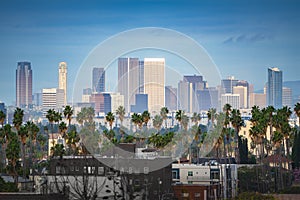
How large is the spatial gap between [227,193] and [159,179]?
6.49 meters

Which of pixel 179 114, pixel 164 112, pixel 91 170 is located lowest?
pixel 91 170

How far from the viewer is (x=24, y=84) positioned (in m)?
193

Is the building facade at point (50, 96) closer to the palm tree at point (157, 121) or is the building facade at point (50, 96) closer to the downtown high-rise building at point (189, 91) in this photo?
the palm tree at point (157, 121)

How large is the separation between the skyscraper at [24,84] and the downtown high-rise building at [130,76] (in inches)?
5889

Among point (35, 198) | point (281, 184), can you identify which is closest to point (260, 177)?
point (281, 184)

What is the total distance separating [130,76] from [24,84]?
515ft

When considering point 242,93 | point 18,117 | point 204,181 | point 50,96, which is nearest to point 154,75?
point 204,181

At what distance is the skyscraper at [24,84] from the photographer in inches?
7579

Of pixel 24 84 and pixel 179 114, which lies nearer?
pixel 179 114

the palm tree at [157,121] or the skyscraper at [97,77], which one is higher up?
the skyscraper at [97,77]

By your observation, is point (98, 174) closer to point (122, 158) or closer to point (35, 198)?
point (122, 158)

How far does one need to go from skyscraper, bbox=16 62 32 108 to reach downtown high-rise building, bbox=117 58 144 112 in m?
150

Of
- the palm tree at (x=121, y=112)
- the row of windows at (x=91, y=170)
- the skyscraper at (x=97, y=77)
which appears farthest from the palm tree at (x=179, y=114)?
the row of windows at (x=91, y=170)

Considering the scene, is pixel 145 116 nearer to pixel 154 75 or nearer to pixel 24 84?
pixel 154 75
